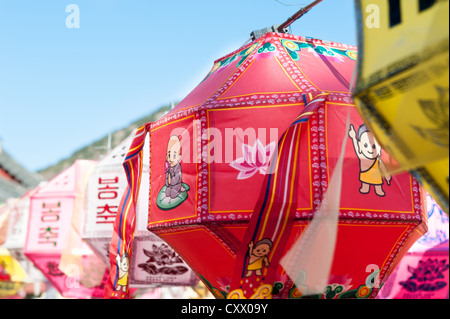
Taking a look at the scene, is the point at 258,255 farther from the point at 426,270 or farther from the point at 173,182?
the point at 426,270

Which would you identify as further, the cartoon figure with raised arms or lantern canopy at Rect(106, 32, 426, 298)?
the cartoon figure with raised arms

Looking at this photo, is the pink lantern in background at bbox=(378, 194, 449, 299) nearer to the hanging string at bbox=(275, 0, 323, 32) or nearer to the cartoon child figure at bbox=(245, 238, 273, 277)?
the hanging string at bbox=(275, 0, 323, 32)

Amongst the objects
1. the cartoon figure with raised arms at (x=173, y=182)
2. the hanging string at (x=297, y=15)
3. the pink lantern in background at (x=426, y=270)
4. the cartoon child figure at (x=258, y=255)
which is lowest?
the pink lantern in background at (x=426, y=270)

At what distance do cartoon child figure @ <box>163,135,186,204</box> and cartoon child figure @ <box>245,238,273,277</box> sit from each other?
3.85ft

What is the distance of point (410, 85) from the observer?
2.27m

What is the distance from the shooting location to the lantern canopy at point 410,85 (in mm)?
2180

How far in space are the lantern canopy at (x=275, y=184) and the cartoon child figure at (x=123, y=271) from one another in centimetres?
12

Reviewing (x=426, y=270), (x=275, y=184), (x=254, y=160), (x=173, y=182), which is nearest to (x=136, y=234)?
(x=173, y=182)

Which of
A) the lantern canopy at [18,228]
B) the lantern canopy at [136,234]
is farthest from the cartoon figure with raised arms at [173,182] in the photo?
the lantern canopy at [18,228]

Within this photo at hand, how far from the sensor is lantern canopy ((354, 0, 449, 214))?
7.15 ft

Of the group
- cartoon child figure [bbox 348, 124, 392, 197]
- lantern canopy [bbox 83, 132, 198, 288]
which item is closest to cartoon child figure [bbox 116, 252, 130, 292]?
lantern canopy [bbox 83, 132, 198, 288]

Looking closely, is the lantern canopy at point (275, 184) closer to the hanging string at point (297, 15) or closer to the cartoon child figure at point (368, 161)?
the cartoon child figure at point (368, 161)
